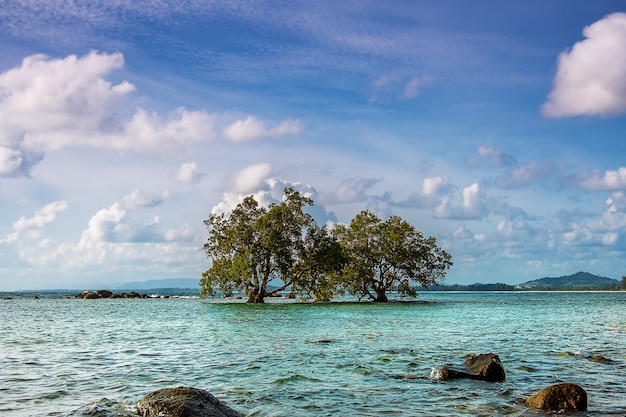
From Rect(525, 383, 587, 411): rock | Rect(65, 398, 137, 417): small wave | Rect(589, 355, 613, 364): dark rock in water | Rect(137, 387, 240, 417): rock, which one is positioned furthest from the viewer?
Rect(589, 355, 613, 364): dark rock in water

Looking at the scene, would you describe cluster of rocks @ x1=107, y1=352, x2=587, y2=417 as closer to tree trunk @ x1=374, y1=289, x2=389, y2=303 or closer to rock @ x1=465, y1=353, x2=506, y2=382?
rock @ x1=465, y1=353, x2=506, y2=382

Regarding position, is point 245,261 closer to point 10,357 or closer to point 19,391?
point 10,357

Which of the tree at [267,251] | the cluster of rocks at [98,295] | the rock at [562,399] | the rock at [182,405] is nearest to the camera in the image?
the rock at [182,405]

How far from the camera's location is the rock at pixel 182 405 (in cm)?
1435

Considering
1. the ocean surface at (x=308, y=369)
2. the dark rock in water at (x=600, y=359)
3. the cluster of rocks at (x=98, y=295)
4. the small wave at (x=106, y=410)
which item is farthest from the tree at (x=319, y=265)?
the cluster of rocks at (x=98, y=295)

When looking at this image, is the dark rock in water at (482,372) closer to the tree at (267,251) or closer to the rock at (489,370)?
the rock at (489,370)

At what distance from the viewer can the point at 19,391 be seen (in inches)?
749

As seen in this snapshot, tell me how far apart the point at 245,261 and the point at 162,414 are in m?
65.8

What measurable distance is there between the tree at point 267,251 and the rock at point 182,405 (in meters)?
64.5

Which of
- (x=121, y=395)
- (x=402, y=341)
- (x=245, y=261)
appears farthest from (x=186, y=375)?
(x=245, y=261)

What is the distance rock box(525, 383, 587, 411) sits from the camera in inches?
627

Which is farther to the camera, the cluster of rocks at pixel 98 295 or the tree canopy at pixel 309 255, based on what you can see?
the cluster of rocks at pixel 98 295

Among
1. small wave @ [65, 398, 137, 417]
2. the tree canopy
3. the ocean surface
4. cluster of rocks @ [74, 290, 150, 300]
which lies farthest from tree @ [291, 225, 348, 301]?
cluster of rocks @ [74, 290, 150, 300]

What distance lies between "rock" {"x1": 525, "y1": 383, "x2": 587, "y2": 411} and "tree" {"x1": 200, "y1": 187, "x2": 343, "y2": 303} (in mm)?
65524
